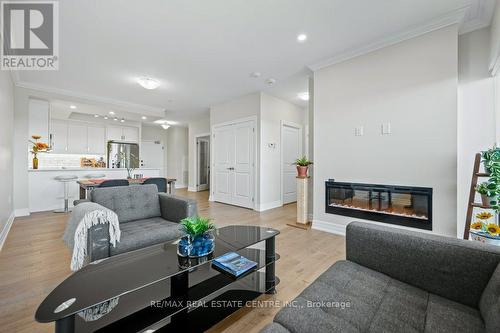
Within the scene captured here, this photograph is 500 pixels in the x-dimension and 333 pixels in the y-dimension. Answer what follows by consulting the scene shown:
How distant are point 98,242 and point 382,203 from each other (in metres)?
3.27

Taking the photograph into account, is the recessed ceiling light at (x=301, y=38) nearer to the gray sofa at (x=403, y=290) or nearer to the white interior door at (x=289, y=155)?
the gray sofa at (x=403, y=290)

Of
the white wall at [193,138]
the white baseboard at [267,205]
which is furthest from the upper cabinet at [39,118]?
the white baseboard at [267,205]

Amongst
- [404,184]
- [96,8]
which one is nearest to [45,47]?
[96,8]

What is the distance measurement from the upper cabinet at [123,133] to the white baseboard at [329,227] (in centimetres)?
675

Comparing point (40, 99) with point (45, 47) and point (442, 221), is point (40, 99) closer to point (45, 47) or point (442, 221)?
point (45, 47)

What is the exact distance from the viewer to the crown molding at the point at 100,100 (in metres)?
4.27

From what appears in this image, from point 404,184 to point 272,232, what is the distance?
6.46 feet

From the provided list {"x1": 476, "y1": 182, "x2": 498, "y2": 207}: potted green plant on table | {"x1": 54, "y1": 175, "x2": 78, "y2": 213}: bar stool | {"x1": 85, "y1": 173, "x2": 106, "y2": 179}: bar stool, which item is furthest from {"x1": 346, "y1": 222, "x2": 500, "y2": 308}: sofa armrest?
{"x1": 85, "y1": 173, "x2": 106, "y2": 179}: bar stool

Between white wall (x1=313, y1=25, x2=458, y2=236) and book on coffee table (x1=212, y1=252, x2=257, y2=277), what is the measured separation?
2163mm

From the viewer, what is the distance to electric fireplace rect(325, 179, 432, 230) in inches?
99.5

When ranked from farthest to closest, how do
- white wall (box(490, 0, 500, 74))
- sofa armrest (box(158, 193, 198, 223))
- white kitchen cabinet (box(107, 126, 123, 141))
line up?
1. white kitchen cabinet (box(107, 126, 123, 141))
2. sofa armrest (box(158, 193, 198, 223))
3. white wall (box(490, 0, 500, 74))

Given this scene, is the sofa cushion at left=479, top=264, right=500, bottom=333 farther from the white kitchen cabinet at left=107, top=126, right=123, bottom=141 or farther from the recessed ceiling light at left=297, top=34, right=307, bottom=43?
the white kitchen cabinet at left=107, top=126, right=123, bottom=141

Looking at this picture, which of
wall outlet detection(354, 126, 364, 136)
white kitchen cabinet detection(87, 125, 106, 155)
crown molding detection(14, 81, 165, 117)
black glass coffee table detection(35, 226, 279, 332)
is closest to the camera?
black glass coffee table detection(35, 226, 279, 332)

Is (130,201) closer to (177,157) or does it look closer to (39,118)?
(39,118)
